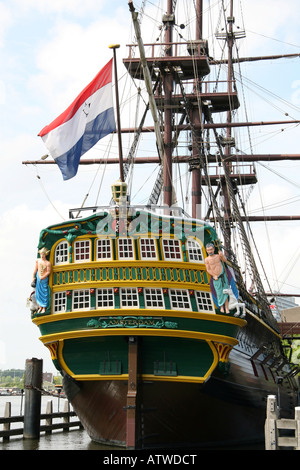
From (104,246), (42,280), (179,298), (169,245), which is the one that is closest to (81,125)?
(104,246)

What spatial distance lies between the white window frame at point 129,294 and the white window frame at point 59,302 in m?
1.60

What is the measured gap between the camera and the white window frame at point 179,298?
58.3ft

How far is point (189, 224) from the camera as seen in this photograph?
18.2 meters

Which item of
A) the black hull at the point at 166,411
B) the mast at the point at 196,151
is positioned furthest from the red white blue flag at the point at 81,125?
the mast at the point at 196,151

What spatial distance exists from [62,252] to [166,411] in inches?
191

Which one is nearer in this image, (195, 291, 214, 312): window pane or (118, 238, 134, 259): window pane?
(195, 291, 214, 312): window pane

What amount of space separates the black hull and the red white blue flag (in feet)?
18.8

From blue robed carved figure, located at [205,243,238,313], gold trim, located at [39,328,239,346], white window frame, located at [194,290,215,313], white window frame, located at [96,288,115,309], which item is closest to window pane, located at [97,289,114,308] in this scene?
white window frame, located at [96,288,115,309]

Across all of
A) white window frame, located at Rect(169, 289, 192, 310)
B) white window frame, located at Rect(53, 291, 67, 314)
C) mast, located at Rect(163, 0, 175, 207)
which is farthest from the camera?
mast, located at Rect(163, 0, 175, 207)

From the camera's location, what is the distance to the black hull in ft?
58.0

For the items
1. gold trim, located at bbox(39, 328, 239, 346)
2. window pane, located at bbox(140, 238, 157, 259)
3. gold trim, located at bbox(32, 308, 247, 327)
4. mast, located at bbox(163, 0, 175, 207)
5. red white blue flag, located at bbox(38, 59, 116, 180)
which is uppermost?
mast, located at bbox(163, 0, 175, 207)

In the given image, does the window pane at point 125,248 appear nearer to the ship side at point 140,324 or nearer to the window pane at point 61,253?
the ship side at point 140,324

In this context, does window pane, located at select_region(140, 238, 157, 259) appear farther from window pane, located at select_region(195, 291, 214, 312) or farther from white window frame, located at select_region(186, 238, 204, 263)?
window pane, located at select_region(195, 291, 214, 312)

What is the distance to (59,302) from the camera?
18.6m
